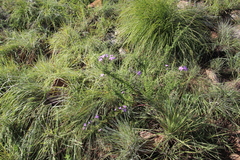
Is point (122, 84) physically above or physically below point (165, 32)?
below

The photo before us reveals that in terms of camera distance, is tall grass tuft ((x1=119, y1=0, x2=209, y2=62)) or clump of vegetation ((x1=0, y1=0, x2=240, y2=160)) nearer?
clump of vegetation ((x1=0, y1=0, x2=240, y2=160))

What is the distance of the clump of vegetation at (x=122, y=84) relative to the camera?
2182mm

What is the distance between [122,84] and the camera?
247cm

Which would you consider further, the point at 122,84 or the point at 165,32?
the point at 165,32

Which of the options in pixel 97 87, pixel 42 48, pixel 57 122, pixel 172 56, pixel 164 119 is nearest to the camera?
pixel 164 119

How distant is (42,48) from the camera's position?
3.50 meters

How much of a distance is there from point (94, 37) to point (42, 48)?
2.89ft

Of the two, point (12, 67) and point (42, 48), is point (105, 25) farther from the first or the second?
point (12, 67)

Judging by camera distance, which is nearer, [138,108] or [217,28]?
[138,108]

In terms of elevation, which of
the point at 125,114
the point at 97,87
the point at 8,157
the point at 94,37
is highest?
the point at 94,37

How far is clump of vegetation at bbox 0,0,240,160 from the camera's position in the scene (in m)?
2.18

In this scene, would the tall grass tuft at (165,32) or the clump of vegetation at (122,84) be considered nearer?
the clump of vegetation at (122,84)

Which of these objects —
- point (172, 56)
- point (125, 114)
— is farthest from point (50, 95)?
point (172, 56)

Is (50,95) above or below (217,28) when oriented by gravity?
below
